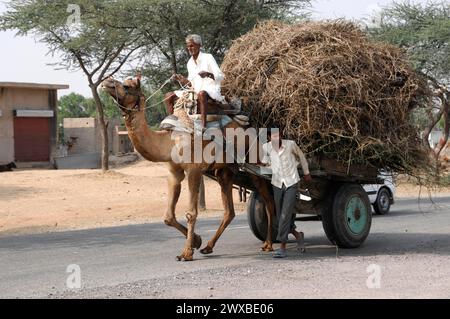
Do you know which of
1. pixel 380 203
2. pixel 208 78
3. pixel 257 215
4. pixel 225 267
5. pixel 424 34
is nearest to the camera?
pixel 225 267

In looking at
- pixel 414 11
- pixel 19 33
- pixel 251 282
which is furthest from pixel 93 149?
pixel 251 282

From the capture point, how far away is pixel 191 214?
34.9 feet

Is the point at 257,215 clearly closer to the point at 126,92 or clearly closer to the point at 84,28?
the point at 126,92

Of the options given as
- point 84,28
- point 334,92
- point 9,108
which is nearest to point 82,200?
point 84,28

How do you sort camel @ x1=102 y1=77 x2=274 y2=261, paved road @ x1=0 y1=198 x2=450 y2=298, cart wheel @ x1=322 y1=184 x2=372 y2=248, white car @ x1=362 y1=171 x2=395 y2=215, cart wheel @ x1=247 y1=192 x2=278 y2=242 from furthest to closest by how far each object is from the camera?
white car @ x1=362 y1=171 x2=395 y2=215 → cart wheel @ x1=247 y1=192 x2=278 y2=242 → cart wheel @ x1=322 y1=184 x2=372 y2=248 → camel @ x1=102 y1=77 x2=274 y2=261 → paved road @ x1=0 y1=198 x2=450 y2=298

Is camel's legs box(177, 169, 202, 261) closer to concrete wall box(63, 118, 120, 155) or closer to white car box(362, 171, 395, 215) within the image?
white car box(362, 171, 395, 215)

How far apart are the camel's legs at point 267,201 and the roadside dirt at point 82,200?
415 cm

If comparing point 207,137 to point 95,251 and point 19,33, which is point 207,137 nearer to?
point 95,251

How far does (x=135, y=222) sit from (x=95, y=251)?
6423 mm

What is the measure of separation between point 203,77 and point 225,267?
2.67 metres

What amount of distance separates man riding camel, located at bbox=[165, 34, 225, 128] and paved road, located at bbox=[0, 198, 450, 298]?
2.22 meters

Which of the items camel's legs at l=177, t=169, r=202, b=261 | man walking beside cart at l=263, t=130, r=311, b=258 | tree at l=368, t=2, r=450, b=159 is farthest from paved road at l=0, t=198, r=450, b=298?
tree at l=368, t=2, r=450, b=159

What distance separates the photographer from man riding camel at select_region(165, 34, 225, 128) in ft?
34.7

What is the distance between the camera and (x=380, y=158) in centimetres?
1142
